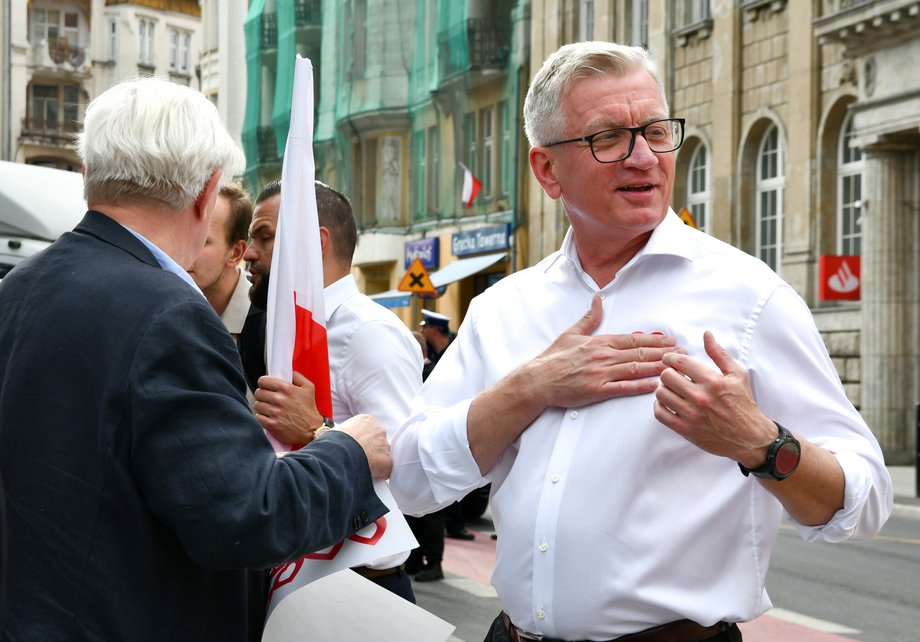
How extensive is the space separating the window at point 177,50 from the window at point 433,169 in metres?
45.9

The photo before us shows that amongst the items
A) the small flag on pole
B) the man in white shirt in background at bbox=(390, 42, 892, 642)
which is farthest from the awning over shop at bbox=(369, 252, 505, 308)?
the man in white shirt in background at bbox=(390, 42, 892, 642)

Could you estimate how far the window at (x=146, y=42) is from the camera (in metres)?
78.5

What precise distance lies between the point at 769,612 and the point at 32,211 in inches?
234

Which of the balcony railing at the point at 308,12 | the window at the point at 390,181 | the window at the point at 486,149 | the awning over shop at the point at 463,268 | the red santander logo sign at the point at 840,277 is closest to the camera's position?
the red santander logo sign at the point at 840,277

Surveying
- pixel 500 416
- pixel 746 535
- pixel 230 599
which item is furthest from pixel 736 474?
pixel 230 599

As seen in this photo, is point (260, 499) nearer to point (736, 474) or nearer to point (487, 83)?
point (736, 474)

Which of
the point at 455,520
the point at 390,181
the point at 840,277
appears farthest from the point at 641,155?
the point at 390,181

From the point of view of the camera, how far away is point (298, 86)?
3.11 metres

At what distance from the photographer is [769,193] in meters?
23.8

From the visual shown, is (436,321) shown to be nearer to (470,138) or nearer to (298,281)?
(298,281)

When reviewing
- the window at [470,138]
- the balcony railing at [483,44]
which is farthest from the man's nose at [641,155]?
the window at [470,138]

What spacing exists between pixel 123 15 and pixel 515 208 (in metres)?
52.1

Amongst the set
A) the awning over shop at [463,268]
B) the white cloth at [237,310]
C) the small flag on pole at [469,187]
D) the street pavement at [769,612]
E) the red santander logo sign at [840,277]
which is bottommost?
the street pavement at [769,612]

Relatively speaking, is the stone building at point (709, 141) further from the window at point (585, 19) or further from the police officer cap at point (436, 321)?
the police officer cap at point (436, 321)
